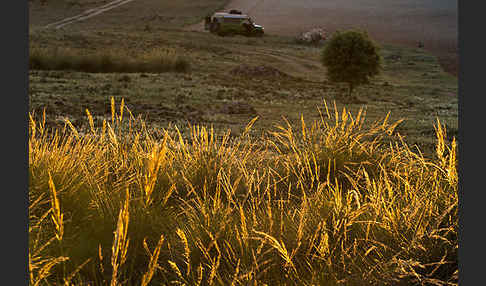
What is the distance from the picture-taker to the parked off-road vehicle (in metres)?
5.64

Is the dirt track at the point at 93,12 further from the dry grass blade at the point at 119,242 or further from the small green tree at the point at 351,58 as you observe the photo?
the dry grass blade at the point at 119,242

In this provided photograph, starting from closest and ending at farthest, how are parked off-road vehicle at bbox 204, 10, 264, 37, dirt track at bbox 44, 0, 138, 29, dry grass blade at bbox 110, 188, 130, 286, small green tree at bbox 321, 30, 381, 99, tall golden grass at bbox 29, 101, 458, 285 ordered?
dry grass blade at bbox 110, 188, 130, 286
tall golden grass at bbox 29, 101, 458, 285
parked off-road vehicle at bbox 204, 10, 264, 37
dirt track at bbox 44, 0, 138, 29
small green tree at bbox 321, 30, 381, 99

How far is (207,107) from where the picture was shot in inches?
292

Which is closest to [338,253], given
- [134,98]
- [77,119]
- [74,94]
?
[77,119]

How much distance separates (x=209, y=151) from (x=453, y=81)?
23.9 feet

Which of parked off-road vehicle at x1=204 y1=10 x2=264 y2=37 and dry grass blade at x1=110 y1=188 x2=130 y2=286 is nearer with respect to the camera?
dry grass blade at x1=110 y1=188 x2=130 y2=286

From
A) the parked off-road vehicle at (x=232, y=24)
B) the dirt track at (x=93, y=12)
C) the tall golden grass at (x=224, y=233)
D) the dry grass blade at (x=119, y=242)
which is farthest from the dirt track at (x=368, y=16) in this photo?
the dry grass blade at (x=119, y=242)

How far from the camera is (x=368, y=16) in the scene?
19.0ft

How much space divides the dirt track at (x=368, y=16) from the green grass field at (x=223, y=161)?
0.99 metres

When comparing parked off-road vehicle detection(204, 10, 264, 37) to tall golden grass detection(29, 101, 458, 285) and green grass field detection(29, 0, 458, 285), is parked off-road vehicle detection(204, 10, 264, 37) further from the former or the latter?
tall golden grass detection(29, 101, 458, 285)

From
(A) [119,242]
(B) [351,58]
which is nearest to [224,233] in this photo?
(A) [119,242]

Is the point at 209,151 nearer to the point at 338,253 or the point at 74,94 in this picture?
the point at 338,253

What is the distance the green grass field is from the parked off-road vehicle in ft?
2.14

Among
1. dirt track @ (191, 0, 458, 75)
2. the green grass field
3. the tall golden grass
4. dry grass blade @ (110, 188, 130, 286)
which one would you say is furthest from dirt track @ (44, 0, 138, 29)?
dry grass blade @ (110, 188, 130, 286)
